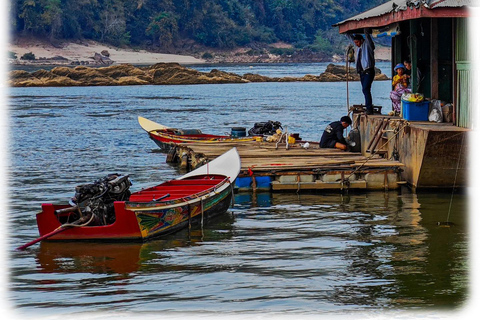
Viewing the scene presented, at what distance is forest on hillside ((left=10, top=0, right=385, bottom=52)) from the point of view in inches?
4658

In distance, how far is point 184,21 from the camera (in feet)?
448

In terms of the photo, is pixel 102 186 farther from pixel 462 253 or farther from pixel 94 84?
pixel 94 84

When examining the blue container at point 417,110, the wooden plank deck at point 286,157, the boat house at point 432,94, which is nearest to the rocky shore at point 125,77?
the wooden plank deck at point 286,157

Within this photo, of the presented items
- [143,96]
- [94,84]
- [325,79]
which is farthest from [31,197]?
[325,79]

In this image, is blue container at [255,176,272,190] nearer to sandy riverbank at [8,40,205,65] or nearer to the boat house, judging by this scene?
the boat house

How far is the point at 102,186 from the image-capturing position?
13.9 meters

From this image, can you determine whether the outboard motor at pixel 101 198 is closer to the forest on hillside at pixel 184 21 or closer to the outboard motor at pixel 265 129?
the outboard motor at pixel 265 129

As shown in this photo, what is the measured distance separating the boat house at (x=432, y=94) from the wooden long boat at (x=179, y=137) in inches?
197

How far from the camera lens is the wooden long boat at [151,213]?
1348 centimetres

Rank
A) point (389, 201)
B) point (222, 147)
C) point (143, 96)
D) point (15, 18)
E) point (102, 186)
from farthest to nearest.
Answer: point (15, 18), point (143, 96), point (222, 147), point (389, 201), point (102, 186)

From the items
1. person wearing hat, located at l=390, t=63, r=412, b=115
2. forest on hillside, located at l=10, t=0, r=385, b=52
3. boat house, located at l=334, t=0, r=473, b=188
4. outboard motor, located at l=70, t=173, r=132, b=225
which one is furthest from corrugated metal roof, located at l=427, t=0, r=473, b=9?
forest on hillside, located at l=10, t=0, r=385, b=52

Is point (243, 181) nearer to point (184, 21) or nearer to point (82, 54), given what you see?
point (82, 54)

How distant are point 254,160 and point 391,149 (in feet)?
10.3

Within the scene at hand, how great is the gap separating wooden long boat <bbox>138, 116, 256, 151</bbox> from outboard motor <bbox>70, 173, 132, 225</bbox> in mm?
9484
